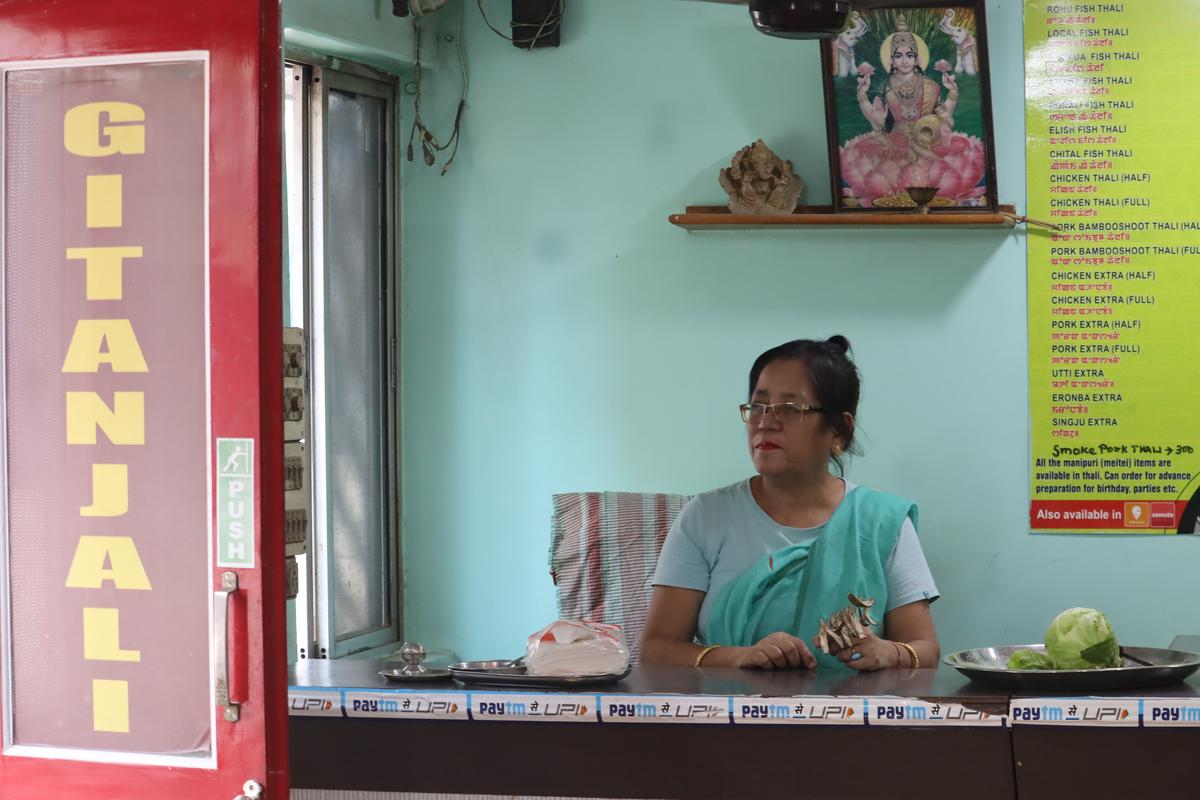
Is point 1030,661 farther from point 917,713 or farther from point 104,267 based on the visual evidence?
point 104,267

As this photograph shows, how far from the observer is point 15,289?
1.83 meters

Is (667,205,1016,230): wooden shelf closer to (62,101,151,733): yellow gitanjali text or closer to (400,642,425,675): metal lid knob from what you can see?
(400,642,425,675): metal lid knob

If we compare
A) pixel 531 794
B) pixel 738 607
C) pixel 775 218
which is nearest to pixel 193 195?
pixel 531 794

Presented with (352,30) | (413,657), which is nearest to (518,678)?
(413,657)

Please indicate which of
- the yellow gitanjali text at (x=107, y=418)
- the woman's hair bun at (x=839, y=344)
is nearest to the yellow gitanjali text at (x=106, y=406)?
the yellow gitanjali text at (x=107, y=418)

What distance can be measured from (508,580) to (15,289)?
2093mm

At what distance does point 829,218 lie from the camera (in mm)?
3389

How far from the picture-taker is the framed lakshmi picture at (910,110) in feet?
11.0

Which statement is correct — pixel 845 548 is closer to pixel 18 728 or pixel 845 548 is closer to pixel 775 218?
pixel 775 218

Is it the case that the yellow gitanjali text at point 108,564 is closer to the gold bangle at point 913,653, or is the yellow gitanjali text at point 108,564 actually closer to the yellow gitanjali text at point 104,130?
the yellow gitanjali text at point 104,130

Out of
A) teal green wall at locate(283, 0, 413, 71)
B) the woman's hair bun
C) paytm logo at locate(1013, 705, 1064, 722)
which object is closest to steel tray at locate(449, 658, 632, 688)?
paytm logo at locate(1013, 705, 1064, 722)

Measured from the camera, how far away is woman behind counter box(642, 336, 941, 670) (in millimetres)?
2773

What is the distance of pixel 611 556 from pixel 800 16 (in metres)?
1.52

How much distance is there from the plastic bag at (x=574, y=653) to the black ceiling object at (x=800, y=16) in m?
1.02
